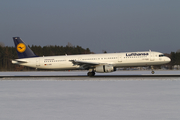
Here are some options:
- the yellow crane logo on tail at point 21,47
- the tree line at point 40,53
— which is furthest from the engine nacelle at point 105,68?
the tree line at point 40,53

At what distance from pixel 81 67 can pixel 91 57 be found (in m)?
2.46

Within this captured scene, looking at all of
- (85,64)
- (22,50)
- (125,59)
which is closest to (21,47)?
(22,50)

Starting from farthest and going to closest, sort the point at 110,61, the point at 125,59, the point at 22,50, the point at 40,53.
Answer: the point at 40,53 → the point at 22,50 → the point at 110,61 → the point at 125,59

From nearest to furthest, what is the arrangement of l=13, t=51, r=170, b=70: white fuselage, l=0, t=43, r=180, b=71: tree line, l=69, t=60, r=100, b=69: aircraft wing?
l=69, t=60, r=100, b=69: aircraft wing
l=13, t=51, r=170, b=70: white fuselage
l=0, t=43, r=180, b=71: tree line

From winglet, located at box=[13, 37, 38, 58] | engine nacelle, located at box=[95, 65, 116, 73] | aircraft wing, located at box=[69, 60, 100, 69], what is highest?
winglet, located at box=[13, 37, 38, 58]

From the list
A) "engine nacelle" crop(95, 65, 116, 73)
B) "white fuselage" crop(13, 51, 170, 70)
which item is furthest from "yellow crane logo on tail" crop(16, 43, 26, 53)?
"engine nacelle" crop(95, 65, 116, 73)

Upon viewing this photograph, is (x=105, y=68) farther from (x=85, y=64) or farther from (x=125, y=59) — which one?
(x=125, y=59)

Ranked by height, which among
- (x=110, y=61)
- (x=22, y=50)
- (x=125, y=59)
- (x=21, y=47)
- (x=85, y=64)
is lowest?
(x=85, y=64)

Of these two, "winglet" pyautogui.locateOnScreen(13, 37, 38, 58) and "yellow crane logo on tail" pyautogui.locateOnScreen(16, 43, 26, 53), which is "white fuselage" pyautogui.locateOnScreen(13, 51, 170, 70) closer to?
"winglet" pyautogui.locateOnScreen(13, 37, 38, 58)

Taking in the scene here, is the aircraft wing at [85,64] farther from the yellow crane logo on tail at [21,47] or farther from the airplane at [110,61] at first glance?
the yellow crane logo on tail at [21,47]

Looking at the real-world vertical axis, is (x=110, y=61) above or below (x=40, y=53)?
below

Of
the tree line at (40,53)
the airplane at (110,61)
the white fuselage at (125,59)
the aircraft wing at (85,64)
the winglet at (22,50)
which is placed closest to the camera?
the aircraft wing at (85,64)

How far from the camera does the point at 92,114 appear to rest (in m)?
7.96

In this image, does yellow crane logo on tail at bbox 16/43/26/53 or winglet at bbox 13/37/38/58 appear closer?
winglet at bbox 13/37/38/58
